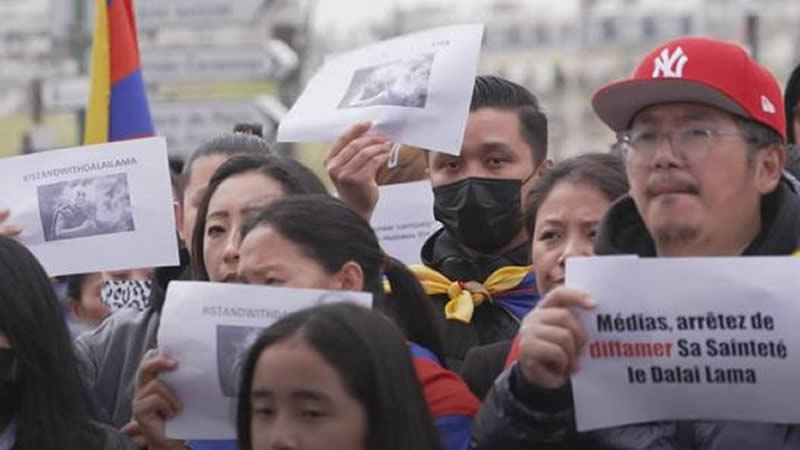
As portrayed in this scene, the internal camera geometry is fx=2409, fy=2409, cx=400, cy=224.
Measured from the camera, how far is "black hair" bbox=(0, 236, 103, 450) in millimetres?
4969

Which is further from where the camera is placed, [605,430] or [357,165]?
[357,165]

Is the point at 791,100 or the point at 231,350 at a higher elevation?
the point at 791,100

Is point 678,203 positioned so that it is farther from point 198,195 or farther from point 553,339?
point 198,195

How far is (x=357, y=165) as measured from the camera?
566 centimetres

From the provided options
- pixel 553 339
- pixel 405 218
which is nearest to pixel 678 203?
pixel 553 339

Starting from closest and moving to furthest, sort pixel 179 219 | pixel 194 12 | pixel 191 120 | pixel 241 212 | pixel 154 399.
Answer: pixel 154 399, pixel 241 212, pixel 179 219, pixel 194 12, pixel 191 120

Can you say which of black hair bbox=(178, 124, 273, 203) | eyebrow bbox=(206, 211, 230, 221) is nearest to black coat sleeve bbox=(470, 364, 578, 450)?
eyebrow bbox=(206, 211, 230, 221)

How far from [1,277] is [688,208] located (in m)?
1.50

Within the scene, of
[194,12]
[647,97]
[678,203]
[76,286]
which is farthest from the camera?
[194,12]

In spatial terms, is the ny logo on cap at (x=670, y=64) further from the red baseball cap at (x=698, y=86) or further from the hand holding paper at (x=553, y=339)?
the hand holding paper at (x=553, y=339)

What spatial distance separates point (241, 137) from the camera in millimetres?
6730

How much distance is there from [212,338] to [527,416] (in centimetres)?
81

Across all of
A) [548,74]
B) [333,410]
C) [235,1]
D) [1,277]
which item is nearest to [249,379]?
[333,410]

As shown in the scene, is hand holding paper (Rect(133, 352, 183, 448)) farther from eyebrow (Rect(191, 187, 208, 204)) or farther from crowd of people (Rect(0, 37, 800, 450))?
eyebrow (Rect(191, 187, 208, 204))
